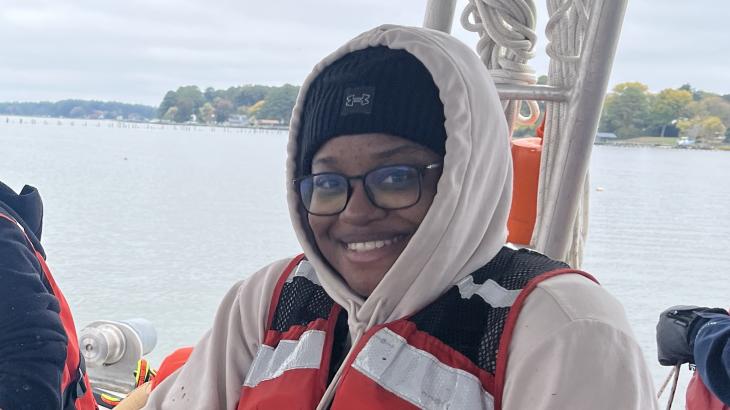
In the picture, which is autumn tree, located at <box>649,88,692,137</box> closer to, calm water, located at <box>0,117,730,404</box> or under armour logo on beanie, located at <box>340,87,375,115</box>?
calm water, located at <box>0,117,730,404</box>

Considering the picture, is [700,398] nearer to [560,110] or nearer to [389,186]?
[560,110]

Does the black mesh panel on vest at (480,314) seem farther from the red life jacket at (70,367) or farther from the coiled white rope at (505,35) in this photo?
the red life jacket at (70,367)

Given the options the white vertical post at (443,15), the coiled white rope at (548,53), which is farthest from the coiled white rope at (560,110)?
the white vertical post at (443,15)

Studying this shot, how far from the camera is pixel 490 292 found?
3.21 feet

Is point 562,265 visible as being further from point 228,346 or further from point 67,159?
point 67,159

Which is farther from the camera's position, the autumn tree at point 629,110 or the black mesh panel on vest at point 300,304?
the autumn tree at point 629,110

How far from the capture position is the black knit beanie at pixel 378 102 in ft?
3.43

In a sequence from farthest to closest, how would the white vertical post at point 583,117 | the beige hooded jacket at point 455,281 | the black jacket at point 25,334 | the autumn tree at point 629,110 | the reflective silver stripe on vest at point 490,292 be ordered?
the autumn tree at point 629,110, the white vertical post at point 583,117, the black jacket at point 25,334, the reflective silver stripe on vest at point 490,292, the beige hooded jacket at point 455,281

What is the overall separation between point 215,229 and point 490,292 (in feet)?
25.8

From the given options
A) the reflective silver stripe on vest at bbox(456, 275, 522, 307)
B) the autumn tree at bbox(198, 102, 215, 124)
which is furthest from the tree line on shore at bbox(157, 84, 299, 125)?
the reflective silver stripe on vest at bbox(456, 275, 522, 307)

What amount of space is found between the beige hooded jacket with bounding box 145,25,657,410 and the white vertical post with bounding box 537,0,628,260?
0.67 metres

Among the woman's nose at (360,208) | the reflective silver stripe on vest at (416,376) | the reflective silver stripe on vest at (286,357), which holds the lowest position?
the reflective silver stripe on vest at (286,357)

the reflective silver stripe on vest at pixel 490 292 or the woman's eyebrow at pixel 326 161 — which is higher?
the woman's eyebrow at pixel 326 161

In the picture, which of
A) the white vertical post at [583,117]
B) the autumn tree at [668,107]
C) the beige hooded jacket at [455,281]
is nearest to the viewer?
the beige hooded jacket at [455,281]
